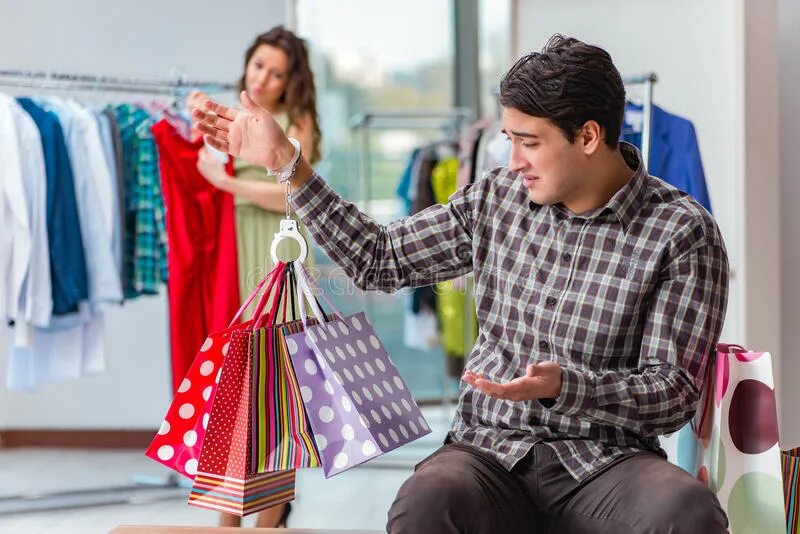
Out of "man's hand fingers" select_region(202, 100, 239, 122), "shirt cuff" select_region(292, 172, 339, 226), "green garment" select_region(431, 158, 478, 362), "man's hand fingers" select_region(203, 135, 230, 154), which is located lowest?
"green garment" select_region(431, 158, 478, 362)

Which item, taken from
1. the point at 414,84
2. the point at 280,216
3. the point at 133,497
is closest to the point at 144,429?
the point at 133,497

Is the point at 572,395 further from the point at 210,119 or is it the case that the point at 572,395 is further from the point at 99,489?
the point at 99,489

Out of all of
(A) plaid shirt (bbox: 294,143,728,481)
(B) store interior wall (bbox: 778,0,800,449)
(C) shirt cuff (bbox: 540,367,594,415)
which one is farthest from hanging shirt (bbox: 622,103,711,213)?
(C) shirt cuff (bbox: 540,367,594,415)

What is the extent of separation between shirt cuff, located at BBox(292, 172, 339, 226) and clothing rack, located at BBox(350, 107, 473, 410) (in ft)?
8.29

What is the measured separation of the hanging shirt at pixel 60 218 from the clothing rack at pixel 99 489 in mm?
119

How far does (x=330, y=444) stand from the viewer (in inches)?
60.4

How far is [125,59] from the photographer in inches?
167

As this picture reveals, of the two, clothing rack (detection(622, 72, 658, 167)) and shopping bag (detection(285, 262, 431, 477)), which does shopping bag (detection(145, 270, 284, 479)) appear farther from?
clothing rack (detection(622, 72, 658, 167))

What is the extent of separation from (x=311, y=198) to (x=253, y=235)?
4.31ft

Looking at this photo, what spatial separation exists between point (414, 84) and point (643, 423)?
3.92 metres

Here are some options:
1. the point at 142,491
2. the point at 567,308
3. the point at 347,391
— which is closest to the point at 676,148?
the point at 567,308

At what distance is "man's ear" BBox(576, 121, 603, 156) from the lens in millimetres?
1607

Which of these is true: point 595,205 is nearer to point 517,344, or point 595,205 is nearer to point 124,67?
point 517,344

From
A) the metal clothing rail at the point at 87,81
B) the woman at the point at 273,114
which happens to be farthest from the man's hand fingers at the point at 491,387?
the metal clothing rail at the point at 87,81
